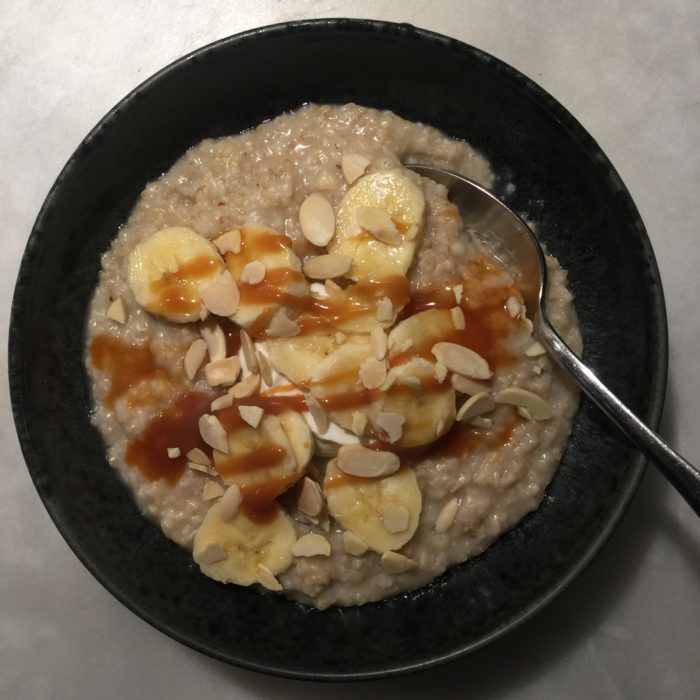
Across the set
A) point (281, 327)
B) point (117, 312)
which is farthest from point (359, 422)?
point (117, 312)

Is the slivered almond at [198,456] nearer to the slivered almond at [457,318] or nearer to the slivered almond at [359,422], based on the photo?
the slivered almond at [359,422]

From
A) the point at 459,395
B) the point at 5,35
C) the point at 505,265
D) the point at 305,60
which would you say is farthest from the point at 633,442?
the point at 5,35

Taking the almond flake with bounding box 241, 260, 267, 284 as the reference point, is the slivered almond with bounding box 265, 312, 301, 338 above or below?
below

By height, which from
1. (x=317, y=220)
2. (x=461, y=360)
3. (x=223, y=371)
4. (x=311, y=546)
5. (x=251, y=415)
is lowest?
(x=311, y=546)

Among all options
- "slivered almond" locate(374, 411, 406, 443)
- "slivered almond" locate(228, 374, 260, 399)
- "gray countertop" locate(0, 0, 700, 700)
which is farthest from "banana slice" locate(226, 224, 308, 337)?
"gray countertop" locate(0, 0, 700, 700)

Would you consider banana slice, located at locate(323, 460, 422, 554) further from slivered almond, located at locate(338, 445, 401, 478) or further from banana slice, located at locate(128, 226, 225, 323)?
banana slice, located at locate(128, 226, 225, 323)

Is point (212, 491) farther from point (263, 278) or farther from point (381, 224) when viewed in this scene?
point (381, 224)

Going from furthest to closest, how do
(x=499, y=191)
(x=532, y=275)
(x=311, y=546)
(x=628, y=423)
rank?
1. (x=499, y=191)
2. (x=532, y=275)
3. (x=311, y=546)
4. (x=628, y=423)
